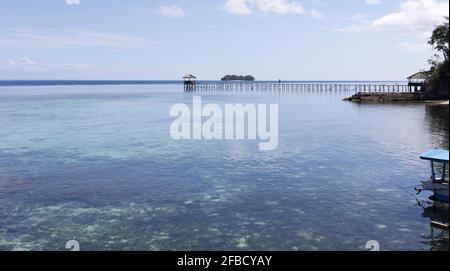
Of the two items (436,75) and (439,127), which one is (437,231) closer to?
(439,127)

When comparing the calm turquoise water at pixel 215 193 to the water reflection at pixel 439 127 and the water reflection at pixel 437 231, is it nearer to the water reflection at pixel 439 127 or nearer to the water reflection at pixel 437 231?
the water reflection at pixel 437 231

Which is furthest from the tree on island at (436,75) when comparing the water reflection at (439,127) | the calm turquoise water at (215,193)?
the calm turquoise water at (215,193)

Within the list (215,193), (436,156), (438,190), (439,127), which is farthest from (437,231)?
(439,127)

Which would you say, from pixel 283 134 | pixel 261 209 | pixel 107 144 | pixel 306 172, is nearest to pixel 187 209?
pixel 261 209

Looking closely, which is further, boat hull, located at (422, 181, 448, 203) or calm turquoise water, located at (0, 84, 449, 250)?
boat hull, located at (422, 181, 448, 203)

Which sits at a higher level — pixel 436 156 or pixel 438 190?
pixel 436 156

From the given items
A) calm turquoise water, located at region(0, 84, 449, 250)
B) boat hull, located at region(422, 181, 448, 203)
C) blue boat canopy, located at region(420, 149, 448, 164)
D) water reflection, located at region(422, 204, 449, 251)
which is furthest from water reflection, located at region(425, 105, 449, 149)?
water reflection, located at region(422, 204, 449, 251)

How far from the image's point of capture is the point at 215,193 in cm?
2598

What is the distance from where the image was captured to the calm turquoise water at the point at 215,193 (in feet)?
62.7

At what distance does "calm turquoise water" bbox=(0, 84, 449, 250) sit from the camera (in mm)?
19125

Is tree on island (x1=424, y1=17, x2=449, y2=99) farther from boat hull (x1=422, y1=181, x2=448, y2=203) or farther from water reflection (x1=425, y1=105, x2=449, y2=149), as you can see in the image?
boat hull (x1=422, y1=181, x2=448, y2=203)

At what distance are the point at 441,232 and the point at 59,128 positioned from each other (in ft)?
165

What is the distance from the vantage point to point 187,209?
22984mm
